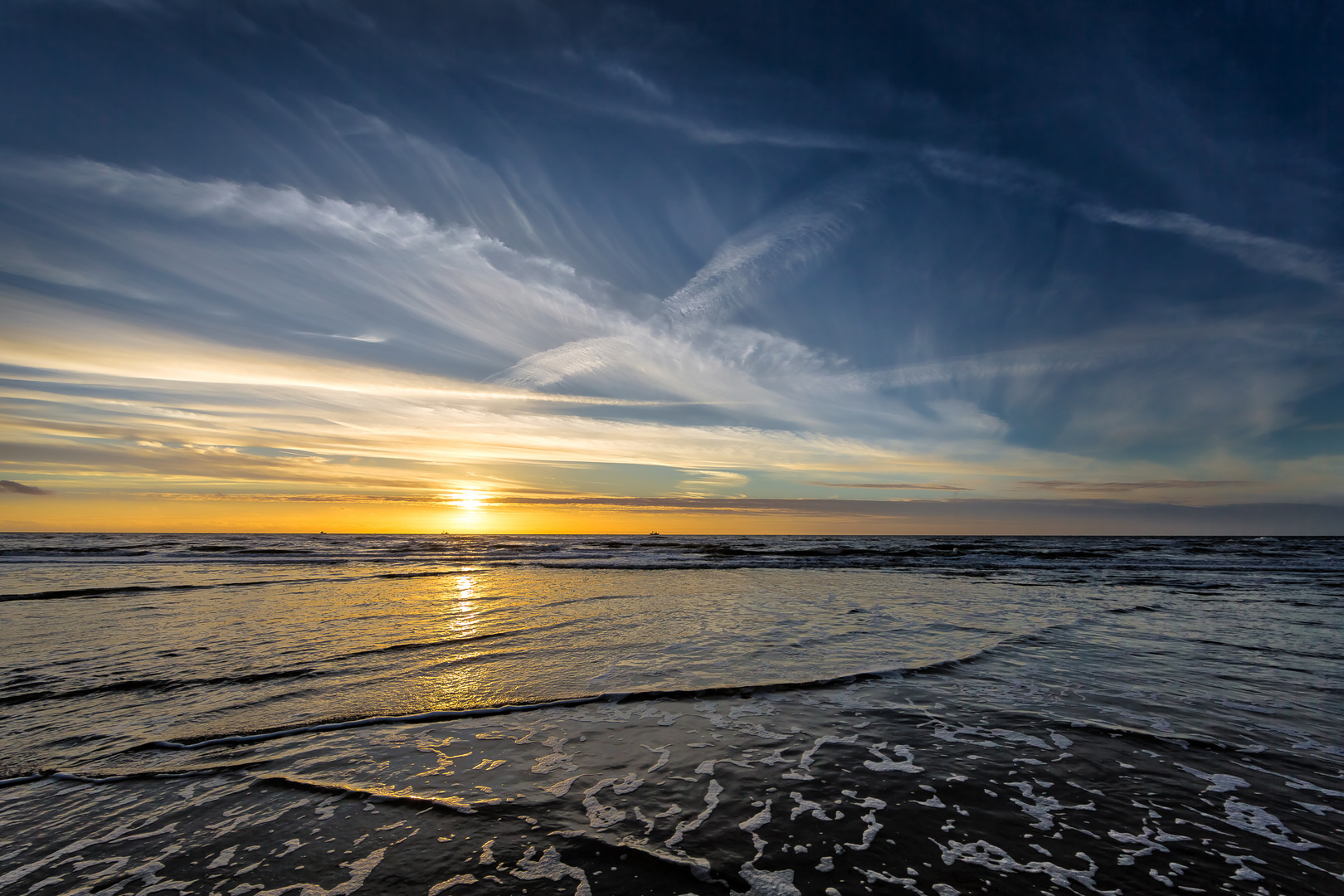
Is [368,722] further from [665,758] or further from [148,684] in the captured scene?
[148,684]

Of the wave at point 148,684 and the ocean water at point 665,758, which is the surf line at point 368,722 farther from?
the wave at point 148,684

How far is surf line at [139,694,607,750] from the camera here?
597cm

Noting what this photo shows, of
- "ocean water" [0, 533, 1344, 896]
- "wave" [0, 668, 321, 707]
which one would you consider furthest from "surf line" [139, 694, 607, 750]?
"wave" [0, 668, 321, 707]

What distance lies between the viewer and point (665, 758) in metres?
5.73

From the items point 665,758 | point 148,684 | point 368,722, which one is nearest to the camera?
point 665,758

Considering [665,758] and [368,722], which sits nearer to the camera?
[665,758]

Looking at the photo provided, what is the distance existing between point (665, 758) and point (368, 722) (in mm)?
3554

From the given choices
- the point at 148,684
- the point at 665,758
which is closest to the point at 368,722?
the point at 665,758

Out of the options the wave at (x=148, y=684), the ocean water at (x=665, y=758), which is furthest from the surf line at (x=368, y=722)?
the wave at (x=148, y=684)

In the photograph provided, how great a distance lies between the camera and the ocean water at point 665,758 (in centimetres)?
396

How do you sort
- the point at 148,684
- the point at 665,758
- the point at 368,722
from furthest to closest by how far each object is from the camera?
the point at 148,684
the point at 368,722
the point at 665,758

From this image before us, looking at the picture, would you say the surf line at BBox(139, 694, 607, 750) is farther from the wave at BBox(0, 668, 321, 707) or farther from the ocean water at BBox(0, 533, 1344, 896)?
the wave at BBox(0, 668, 321, 707)

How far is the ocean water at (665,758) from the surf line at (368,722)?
5 cm

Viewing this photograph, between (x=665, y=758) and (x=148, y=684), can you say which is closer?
(x=665, y=758)
